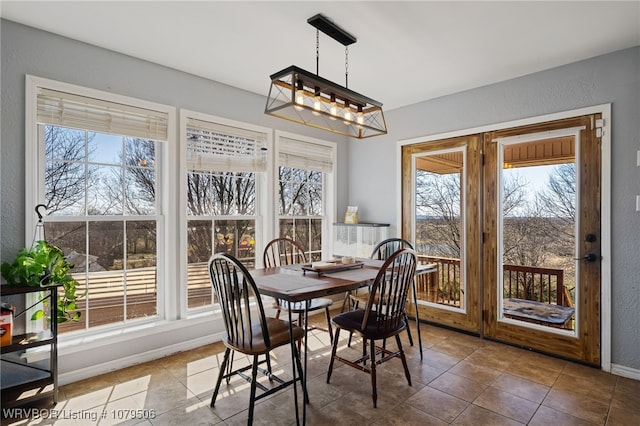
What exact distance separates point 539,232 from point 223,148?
322cm

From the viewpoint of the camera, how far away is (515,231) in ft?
11.3

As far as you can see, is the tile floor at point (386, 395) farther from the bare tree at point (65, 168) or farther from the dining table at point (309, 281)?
the bare tree at point (65, 168)

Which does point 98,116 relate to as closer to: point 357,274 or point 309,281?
point 309,281

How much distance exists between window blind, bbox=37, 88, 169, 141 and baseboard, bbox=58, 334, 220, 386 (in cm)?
188

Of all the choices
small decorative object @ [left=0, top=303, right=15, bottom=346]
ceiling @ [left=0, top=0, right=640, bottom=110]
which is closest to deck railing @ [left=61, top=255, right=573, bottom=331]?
small decorative object @ [left=0, top=303, right=15, bottom=346]

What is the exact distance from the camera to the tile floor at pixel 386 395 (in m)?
2.19

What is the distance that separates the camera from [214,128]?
11.5 ft

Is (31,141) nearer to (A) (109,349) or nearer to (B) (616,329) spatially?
(A) (109,349)

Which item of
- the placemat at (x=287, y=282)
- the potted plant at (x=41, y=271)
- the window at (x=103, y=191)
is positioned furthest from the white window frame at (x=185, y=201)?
the placemat at (x=287, y=282)

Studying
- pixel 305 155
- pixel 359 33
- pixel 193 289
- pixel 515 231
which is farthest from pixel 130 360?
pixel 515 231

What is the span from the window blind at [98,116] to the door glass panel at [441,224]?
113 inches

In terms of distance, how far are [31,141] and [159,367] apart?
199 centimetres

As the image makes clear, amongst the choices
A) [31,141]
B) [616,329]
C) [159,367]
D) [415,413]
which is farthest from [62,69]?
[616,329]

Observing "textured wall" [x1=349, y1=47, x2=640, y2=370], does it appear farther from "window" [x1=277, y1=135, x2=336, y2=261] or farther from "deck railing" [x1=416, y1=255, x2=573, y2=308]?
"window" [x1=277, y1=135, x2=336, y2=261]
